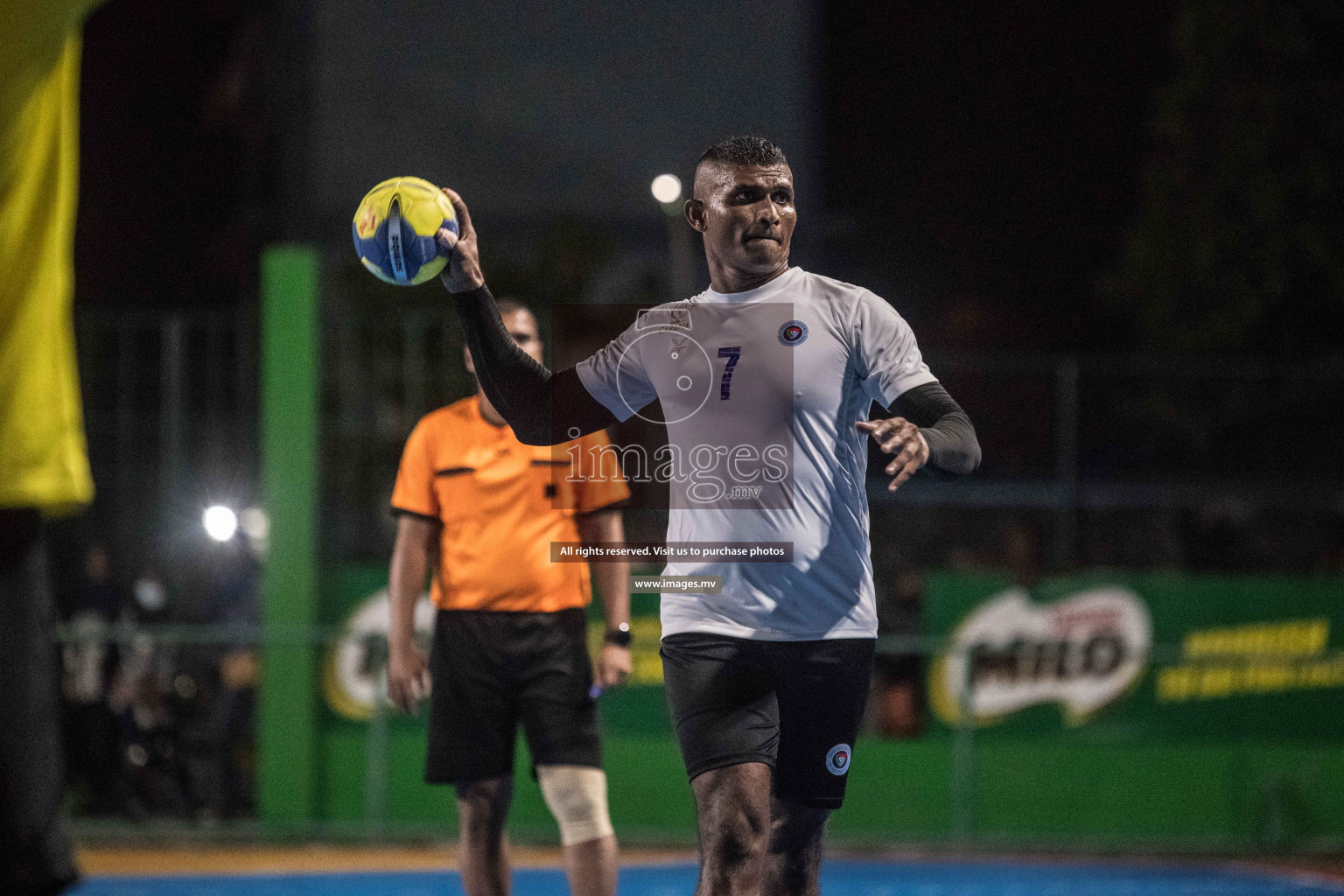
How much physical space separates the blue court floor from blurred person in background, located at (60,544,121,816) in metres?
1.23

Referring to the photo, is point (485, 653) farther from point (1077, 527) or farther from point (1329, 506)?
point (1329, 506)

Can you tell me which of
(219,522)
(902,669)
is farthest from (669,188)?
(902,669)

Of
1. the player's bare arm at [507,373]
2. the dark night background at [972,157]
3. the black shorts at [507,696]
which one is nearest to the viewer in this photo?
the player's bare arm at [507,373]

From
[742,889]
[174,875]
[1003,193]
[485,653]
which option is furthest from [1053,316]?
[742,889]

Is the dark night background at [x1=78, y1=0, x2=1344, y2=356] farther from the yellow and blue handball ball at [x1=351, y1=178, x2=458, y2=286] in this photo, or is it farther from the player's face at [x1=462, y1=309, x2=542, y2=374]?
the yellow and blue handball ball at [x1=351, y1=178, x2=458, y2=286]

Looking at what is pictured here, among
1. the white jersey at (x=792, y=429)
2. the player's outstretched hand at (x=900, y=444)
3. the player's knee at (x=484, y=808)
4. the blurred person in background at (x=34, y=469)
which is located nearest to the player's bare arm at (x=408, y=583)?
the player's knee at (x=484, y=808)

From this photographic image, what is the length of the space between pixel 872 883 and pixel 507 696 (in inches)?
167

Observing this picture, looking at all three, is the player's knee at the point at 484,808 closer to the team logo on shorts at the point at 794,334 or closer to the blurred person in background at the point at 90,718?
the team logo on shorts at the point at 794,334

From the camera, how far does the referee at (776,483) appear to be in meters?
4.13

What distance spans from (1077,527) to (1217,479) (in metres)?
1.54

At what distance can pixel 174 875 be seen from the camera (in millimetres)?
9156

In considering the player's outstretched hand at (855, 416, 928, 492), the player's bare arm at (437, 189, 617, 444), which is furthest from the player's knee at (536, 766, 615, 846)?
the player's outstretched hand at (855, 416, 928, 492)

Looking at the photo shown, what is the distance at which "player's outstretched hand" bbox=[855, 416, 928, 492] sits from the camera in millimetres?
3500

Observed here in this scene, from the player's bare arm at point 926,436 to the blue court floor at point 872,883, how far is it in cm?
529
